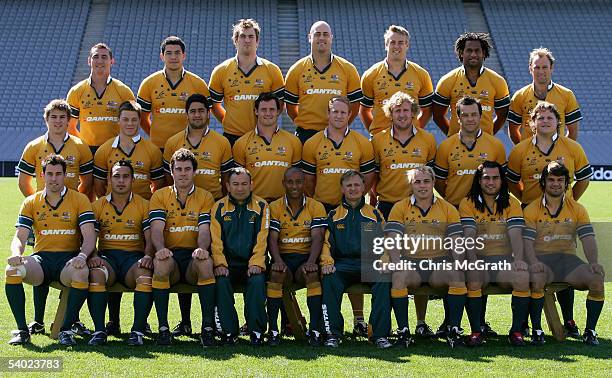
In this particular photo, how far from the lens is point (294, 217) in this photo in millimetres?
5414

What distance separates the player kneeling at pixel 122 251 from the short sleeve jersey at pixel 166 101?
0.74m

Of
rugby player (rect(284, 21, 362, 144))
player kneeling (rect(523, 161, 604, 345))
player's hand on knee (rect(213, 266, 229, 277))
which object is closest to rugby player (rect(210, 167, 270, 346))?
player's hand on knee (rect(213, 266, 229, 277))

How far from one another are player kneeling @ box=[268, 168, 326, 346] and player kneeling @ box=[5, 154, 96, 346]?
1.10 m

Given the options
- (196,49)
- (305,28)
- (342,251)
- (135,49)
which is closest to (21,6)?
(135,49)

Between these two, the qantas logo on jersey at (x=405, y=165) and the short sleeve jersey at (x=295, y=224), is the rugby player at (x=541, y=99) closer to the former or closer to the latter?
the qantas logo on jersey at (x=405, y=165)

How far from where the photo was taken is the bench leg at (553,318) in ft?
17.3

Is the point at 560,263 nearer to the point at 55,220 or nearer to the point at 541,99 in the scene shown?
the point at 541,99

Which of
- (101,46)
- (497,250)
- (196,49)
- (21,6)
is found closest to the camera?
(497,250)

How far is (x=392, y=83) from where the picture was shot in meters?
6.19

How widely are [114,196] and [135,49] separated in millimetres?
19385

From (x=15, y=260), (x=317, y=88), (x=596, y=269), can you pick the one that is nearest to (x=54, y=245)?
(x=15, y=260)

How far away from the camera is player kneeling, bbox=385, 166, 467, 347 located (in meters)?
5.20

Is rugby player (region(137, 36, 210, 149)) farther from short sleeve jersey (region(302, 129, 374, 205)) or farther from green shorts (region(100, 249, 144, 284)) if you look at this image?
green shorts (region(100, 249, 144, 284))

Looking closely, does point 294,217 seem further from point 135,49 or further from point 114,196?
point 135,49
